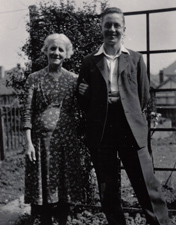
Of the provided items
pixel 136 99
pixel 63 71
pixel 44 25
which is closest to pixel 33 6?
pixel 44 25

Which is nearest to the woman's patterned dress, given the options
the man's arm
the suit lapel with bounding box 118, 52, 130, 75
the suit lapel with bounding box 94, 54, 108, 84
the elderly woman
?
the elderly woman

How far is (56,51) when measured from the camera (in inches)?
118

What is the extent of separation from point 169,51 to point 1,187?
12.7 feet

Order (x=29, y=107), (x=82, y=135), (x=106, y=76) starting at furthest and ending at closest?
1. (x=82, y=135)
2. (x=29, y=107)
3. (x=106, y=76)

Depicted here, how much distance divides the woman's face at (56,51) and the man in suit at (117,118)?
28 centimetres

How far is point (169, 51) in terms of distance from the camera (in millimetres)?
3635

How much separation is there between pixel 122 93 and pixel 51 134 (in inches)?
31.1

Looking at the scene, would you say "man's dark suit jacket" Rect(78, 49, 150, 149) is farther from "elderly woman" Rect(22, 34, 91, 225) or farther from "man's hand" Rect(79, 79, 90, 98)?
"elderly woman" Rect(22, 34, 91, 225)

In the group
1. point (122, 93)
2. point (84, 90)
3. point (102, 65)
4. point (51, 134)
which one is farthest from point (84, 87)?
point (51, 134)

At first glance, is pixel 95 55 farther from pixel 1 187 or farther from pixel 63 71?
pixel 1 187

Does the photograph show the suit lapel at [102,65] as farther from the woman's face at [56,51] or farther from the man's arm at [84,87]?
the woman's face at [56,51]

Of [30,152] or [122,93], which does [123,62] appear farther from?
[30,152]

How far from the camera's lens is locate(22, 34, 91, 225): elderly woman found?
3037 mm

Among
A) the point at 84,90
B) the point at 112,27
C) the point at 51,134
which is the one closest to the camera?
the point at 112,27
